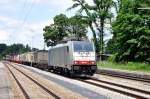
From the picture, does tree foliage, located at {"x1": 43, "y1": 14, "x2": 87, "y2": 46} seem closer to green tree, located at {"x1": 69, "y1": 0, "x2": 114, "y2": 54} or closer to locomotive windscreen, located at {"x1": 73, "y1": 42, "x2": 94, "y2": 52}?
green tree, located at {"x1": 69, "y1": 0, "x2": 114, "y2": 54}

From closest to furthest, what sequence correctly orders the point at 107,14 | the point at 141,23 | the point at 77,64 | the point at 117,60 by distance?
1. the point at 77,64
2. the point at 141,23
3. the point at 117,60
4. the point at 107,14

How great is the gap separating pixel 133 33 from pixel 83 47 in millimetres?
21188

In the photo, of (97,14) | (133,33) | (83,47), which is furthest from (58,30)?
(83,47)

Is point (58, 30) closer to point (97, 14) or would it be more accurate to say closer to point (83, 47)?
point (97, 14)

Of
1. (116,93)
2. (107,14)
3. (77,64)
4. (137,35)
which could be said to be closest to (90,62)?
(77,64)

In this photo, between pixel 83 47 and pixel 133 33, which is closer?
pixel 83 47

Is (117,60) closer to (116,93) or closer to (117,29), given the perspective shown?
(117,29)

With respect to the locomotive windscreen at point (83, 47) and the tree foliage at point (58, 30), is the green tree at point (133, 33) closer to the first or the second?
the locomotive windscreen at point (83, 47)

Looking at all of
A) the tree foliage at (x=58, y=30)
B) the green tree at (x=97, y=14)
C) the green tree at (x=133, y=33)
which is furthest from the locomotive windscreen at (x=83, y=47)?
the tree foliage at (x=58, y=30)

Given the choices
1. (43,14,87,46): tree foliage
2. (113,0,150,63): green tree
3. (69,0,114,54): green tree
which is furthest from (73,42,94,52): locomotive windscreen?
(43,14,87,46): tree foliage

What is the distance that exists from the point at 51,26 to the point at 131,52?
64.3m

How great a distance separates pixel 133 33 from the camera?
54.1 m

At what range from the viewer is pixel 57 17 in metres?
116

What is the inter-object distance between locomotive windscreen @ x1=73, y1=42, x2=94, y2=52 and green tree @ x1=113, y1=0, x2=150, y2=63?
730 inches
